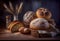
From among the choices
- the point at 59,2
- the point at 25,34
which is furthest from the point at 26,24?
the point at 59,2

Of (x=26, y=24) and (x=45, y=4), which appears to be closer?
(x=26, y=24)

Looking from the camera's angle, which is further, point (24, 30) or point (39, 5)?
point (39, 5)

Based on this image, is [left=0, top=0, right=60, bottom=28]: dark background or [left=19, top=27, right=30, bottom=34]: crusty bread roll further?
[left=0, top=0, right=60, bottom=28]: dark background

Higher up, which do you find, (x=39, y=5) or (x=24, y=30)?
(x=39, y=5)

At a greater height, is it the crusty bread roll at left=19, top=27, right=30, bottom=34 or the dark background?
the dark background

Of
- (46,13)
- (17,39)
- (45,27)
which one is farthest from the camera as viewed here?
(46,13)

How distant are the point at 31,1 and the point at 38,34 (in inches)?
21.3

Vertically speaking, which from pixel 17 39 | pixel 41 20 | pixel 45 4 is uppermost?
pixel 45 4

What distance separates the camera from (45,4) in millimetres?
1324

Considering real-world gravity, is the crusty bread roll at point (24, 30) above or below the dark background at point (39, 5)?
below

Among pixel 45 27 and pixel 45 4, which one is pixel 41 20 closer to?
pixel 45 27

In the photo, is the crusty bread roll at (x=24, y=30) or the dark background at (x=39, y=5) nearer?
the crusty bread roll at (x=24, y=30)

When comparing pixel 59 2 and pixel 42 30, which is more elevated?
pixel 59 2

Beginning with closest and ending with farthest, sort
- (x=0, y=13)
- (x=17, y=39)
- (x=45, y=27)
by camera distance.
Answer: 1. (x=17, y=39)
2. (x=45, y=27)
3. (x=0, y=13)
